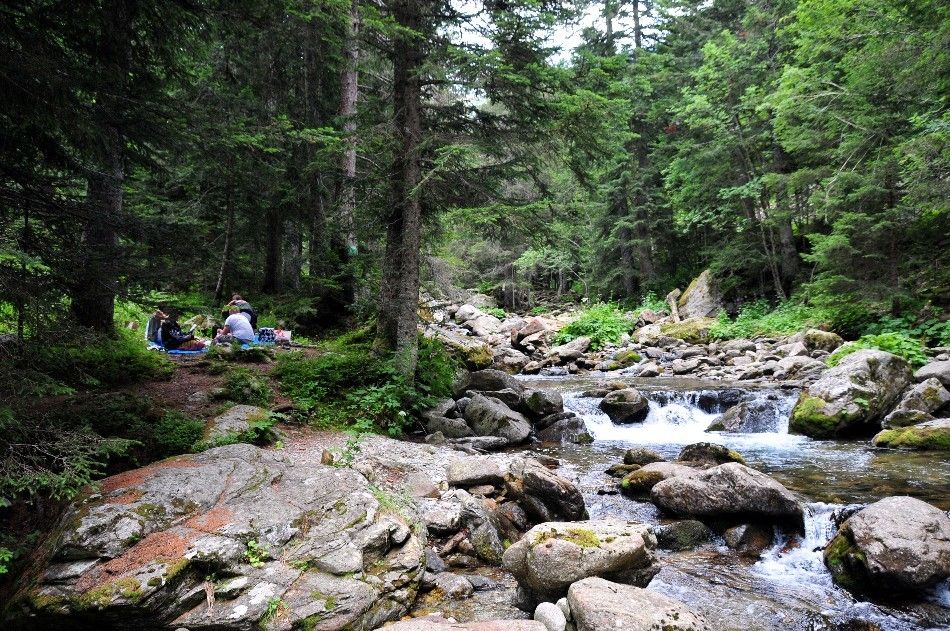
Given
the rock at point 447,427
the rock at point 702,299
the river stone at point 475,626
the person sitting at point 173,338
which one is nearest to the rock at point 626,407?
the rock at point 447,427

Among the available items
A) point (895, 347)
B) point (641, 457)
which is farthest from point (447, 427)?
point (895, 347)

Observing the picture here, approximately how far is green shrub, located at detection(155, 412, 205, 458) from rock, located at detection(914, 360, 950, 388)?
13.7 metres

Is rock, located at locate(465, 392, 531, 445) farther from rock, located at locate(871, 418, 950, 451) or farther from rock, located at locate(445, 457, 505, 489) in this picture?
rock, located at locate(871, 418, 950, 451)

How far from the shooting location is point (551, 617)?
382 centimetres

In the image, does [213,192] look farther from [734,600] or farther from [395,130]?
[734,600]

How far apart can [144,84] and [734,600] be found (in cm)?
844

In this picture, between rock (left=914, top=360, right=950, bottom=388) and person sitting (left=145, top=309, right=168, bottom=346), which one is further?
person sitting (left=145, top=309, right=168, bottom=346)

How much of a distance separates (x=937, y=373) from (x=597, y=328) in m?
14.9

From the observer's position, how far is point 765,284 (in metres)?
25.0

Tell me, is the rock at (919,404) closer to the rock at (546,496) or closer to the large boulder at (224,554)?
the rock at (546,496)

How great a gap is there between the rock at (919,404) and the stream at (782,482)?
3.30ft

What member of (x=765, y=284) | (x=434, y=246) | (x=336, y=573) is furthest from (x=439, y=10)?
(x=765, y=284)

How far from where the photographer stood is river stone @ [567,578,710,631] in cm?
354

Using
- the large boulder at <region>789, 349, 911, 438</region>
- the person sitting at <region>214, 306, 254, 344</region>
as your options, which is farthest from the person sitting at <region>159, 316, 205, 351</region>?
the large boulder at <region>789, 349, 911, 438</region>
